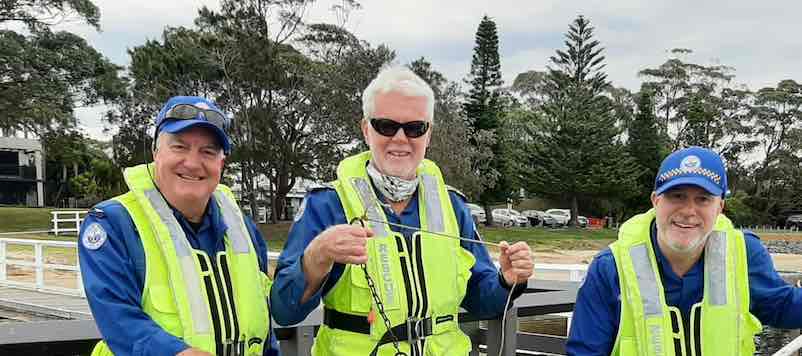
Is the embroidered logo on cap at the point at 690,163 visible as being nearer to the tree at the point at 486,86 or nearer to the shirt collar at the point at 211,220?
the shirt collar at the point at 211,220

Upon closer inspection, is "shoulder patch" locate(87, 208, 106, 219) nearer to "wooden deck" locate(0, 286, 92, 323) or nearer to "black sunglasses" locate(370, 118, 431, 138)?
"black sunglasses" locate(370, 118, 431, 138)

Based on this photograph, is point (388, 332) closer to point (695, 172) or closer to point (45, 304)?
point (695, 172)

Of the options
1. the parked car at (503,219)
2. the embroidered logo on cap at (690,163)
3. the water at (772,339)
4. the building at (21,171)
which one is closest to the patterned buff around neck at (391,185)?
the embroidered logo on cap at (690,163)

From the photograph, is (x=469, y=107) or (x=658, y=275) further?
(x=469, y=107)

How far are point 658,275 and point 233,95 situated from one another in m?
33.6

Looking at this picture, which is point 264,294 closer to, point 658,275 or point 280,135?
point 658,275

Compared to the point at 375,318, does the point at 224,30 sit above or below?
above

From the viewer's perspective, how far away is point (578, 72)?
4494cm

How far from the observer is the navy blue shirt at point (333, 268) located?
218 centimetres

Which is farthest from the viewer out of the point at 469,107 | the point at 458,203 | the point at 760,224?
the point at 760,224

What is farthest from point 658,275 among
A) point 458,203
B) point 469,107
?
point 469,107

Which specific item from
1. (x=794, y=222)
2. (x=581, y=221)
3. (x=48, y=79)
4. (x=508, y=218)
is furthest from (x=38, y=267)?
(x=794, y=222)

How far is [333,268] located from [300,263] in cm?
17

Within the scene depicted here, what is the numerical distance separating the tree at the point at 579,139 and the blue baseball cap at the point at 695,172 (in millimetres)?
42270
